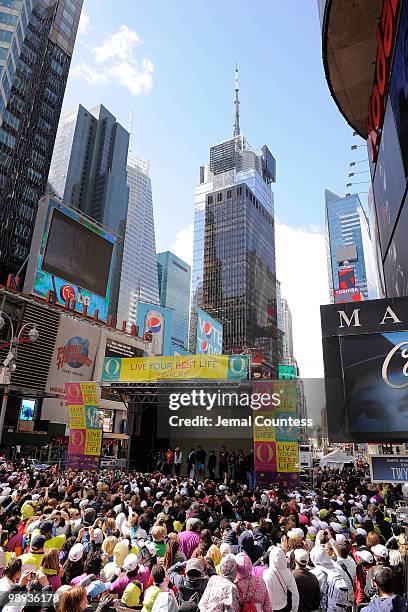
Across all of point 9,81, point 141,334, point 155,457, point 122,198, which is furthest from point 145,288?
point 155,457

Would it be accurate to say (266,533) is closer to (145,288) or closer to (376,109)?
(376,109)

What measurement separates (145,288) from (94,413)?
161562mm

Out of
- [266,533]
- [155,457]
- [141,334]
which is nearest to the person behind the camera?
[266,533]

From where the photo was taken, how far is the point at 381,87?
10.0 m

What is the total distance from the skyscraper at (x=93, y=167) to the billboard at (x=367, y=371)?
449 ft

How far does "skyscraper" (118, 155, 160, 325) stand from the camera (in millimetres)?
167000

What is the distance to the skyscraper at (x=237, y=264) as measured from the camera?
12975cm

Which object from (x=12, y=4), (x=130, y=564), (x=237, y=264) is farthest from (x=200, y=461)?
(x=237, y=264)

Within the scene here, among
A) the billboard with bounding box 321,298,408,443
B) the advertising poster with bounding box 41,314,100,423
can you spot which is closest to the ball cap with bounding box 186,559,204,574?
the billboard with bounding box 321,298,408,443

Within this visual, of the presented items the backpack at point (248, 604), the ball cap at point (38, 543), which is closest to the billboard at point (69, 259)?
the ball cap at point (38, 543)

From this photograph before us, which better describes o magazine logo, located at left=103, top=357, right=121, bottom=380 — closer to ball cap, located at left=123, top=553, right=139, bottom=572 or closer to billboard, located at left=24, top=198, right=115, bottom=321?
billboard, located at left=24, top=198, right=115, bottom=321

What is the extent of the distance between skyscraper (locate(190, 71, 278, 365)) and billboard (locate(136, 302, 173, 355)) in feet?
237

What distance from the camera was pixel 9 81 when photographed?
6925 centimetres

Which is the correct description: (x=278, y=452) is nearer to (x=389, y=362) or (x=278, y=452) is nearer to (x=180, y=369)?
(x=180, y=369)
